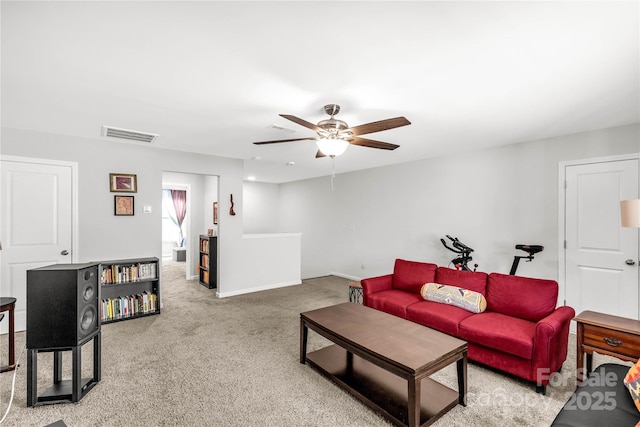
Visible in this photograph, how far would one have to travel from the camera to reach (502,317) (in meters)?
2.81

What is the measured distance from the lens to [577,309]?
12.0 ft

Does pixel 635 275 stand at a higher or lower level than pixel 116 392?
higher

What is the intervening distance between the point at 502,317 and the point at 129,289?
185 inches

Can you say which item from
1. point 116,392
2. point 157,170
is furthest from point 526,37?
point 157,170

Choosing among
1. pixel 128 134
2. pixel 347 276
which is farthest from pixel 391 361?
pixel 347 276

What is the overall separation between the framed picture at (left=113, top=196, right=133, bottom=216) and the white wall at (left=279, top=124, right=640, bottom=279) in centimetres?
412

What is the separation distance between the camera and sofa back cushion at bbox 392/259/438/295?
3693 millimetres

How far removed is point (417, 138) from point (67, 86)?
143 inches

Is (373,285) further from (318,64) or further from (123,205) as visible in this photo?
(123,205)

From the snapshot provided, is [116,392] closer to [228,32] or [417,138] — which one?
[228,32]

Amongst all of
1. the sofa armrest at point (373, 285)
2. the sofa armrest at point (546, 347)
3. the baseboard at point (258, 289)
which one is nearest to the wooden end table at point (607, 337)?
the sofa armrest at point (546, 347)

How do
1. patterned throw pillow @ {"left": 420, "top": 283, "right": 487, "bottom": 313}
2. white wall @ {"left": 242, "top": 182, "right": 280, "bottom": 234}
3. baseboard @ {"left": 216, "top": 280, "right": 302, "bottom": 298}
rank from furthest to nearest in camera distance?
white wall @ {"left": 242, "top": 182, "right": 280, "bottom": 234}
baseboard @ {"left": 216, "top": 280, "right": 302, "bottom": 298}
patterned throw pillow @ {"left": 420, "top": 283, "right": 487, "bottom": 313}

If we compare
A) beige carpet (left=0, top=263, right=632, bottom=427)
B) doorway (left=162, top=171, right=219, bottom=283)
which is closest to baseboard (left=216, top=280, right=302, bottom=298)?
beige carpet (left=0, top=263, right=632, bottom=427)

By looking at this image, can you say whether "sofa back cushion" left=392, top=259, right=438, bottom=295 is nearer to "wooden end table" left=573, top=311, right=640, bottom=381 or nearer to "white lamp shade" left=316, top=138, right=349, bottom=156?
"wooden end table" left=573, top=311, right=640, bottom=381
